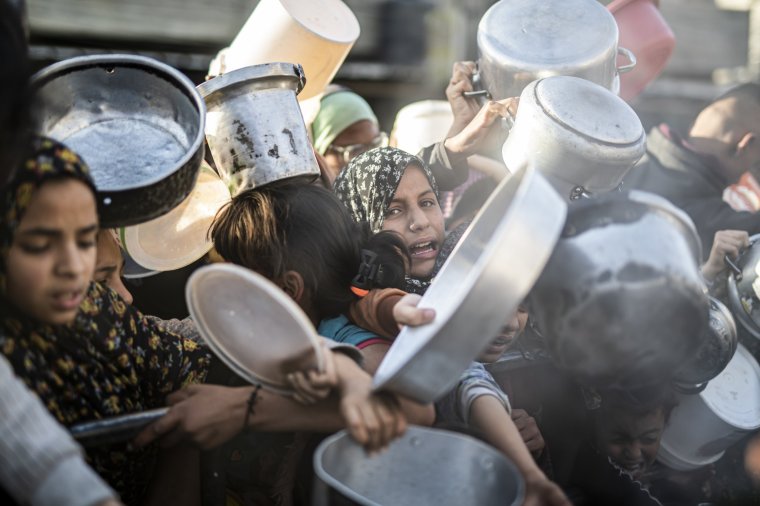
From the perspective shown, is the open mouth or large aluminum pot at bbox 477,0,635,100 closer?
large aluminum pot at bbox 477,0,635,100

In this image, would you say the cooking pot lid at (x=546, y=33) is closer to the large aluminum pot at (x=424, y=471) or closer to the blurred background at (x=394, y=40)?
the large aluminum pot at (x=424, y=471)

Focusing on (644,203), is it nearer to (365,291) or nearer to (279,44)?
(365,291)

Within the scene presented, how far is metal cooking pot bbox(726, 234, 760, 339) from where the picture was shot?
263 cm

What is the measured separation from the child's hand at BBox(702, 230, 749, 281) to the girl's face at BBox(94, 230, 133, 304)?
1.91 m

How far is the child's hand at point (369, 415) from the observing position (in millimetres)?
1395

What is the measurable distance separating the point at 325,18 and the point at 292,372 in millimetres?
1494

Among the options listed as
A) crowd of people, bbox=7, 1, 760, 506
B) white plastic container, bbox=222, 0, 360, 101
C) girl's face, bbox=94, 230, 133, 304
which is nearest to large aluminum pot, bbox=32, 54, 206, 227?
crowd of people, bbox=7, 1, 760, 506

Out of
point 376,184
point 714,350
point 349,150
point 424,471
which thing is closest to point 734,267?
point 714,350

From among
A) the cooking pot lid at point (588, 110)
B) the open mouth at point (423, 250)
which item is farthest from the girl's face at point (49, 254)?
the open mouth at point (423, 250)

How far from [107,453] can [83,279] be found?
0.45m

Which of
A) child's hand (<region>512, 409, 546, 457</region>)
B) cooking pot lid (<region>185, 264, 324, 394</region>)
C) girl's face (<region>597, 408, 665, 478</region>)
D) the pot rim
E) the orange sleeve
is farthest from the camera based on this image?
girl's face (<region>597, 408, 665, 478</region>)

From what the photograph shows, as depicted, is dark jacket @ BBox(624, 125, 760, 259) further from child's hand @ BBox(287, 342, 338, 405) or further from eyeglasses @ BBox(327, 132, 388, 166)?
child's hand @ BBox(287, 342, 338, 405)

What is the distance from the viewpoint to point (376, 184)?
8.68 feet

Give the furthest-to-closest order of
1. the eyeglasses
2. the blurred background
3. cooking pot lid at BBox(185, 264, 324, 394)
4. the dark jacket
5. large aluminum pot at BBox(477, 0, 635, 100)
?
1. the blurred background
2. the eyeglasses
3. the dark jacket
4. large aluminum pot at BBox(477, 0, 635, 100)
5. cooking pot lid at BBox(185, 264, 324, 394)
